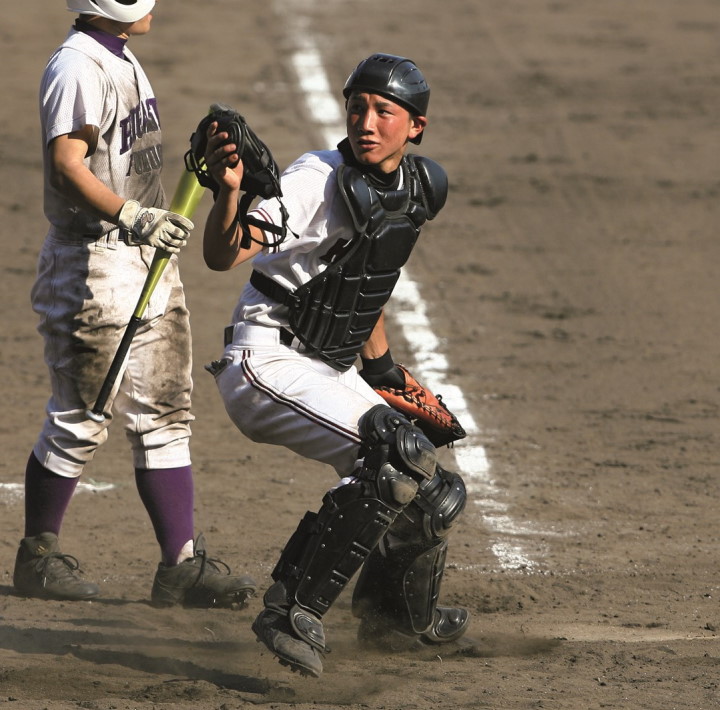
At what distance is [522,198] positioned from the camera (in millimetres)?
10984

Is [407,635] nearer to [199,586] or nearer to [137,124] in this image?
[199,586]

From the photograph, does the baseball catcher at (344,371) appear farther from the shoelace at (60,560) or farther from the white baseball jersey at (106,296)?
the shoelace at (60,560)

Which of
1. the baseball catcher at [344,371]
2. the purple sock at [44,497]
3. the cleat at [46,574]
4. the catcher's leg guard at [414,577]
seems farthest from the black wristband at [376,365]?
the cleat at [46,574]

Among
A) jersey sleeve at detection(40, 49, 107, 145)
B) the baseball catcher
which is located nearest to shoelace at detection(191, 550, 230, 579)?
the baseball catcher

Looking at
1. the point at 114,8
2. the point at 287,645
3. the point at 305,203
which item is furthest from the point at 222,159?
the point at 287,645

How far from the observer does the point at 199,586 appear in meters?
5.22

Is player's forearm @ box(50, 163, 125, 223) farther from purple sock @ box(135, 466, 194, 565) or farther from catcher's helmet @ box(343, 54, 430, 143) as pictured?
purple sock @ box(135, 466, 194, 565)

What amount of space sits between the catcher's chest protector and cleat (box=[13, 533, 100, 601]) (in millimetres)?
1334

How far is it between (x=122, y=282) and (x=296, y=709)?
1699 mm

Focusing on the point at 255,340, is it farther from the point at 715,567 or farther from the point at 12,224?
the point at 12,224

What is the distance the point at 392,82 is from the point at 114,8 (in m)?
1.05

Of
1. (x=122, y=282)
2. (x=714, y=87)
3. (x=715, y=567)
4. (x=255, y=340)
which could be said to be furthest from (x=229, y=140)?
(x=714, y=87)

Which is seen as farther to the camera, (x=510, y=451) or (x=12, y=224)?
(x=12, y=224)

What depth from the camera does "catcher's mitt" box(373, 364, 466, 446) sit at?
4.98 metres
